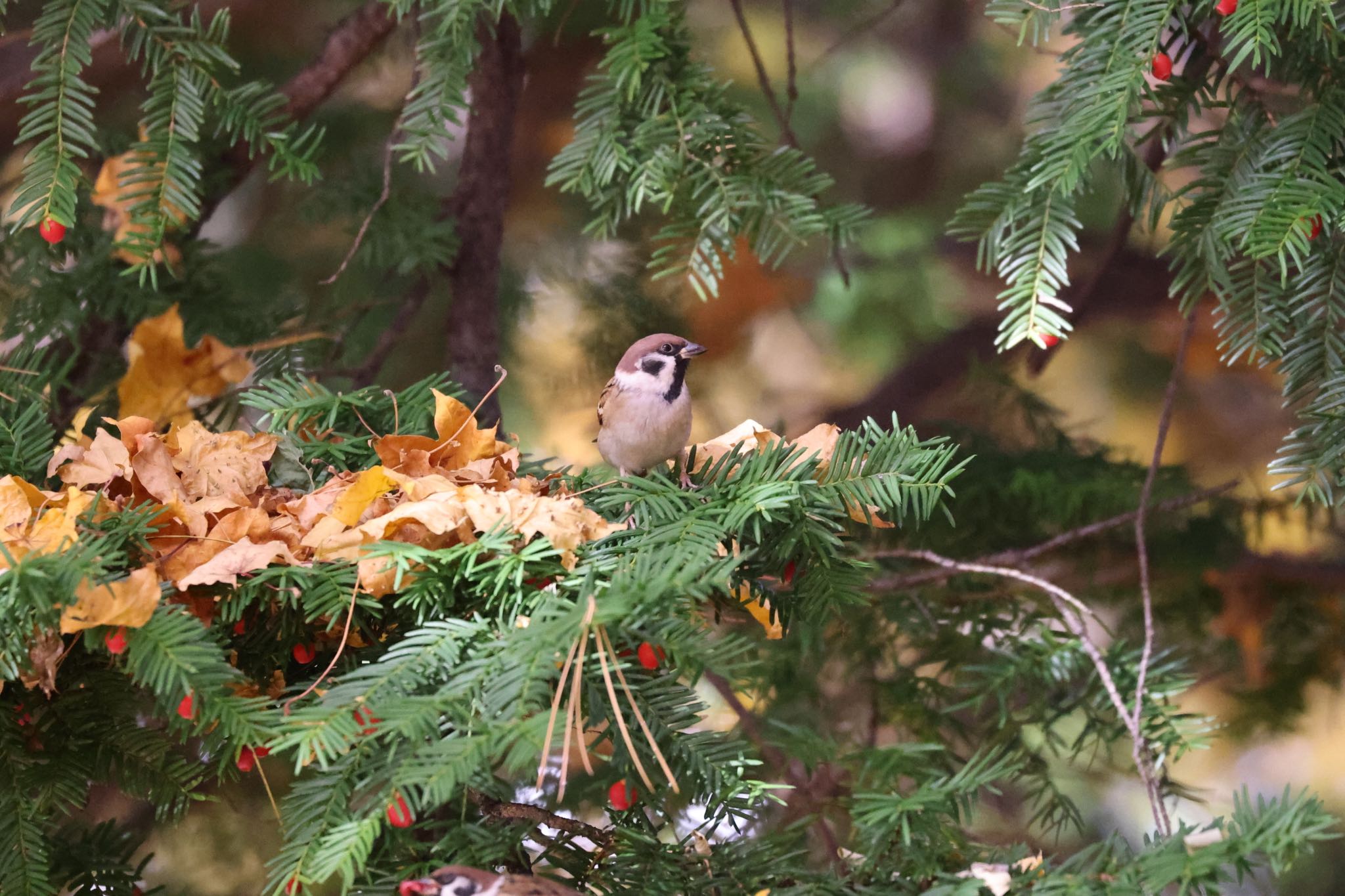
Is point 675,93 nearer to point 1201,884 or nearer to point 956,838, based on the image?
point 956,838

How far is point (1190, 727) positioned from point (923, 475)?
579 millimetres

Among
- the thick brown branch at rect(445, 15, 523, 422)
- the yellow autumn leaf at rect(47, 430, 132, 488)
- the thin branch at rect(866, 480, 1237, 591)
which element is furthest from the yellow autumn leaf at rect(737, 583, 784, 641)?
the thick brown branch at rect(445, 15, 523, 422)

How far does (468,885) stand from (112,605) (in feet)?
1.10

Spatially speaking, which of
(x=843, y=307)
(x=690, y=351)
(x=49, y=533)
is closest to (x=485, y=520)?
(x=49, y=533)

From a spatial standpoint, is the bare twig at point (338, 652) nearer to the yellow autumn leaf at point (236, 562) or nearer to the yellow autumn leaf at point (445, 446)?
the yellow autumn leaf at point (236, 562)

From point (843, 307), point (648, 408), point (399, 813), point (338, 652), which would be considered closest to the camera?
point (399, 813)

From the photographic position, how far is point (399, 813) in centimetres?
80

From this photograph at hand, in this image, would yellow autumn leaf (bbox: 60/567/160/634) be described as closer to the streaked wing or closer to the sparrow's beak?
the streaked wing

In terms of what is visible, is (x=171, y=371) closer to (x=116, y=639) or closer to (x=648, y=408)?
(x=648, y=408)

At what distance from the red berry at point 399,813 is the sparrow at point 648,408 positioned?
34.5 inches

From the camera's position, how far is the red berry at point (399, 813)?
31.1 inches

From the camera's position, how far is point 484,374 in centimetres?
205

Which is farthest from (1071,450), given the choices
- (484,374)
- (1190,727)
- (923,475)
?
(923,475)

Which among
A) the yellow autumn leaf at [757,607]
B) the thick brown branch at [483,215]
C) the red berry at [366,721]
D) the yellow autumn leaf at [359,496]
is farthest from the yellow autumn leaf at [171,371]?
the red berry at [366,721]
